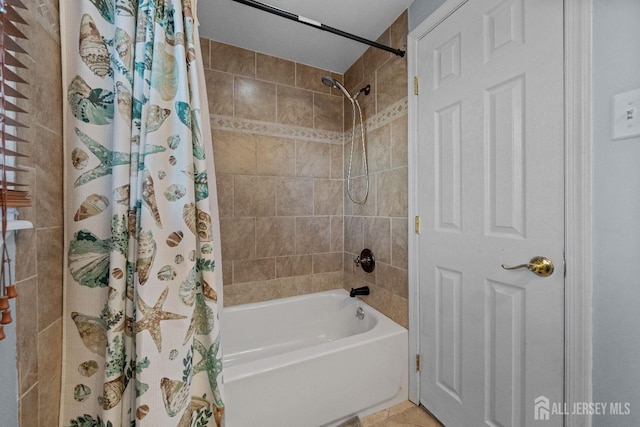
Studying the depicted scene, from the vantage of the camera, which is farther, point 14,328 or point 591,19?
point 591,19

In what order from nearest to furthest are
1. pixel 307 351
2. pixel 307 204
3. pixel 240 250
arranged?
pixel 307 351 < pixel 240 250 < pixel 307 204

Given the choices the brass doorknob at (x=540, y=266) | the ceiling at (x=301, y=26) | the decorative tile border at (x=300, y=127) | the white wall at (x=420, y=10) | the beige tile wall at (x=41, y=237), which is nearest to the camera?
the beige tile wall at (x=41, y=237)

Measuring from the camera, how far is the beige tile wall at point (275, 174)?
6.03 feet

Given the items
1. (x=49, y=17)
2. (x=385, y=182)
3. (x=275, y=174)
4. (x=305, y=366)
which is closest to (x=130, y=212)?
(x=49, y=17)

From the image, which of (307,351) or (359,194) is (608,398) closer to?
(307,351)

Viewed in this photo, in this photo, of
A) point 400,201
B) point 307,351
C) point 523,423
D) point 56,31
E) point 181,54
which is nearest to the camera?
point 56,31

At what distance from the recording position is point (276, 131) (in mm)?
1977

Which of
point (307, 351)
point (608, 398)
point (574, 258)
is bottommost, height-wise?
point (307, 351)

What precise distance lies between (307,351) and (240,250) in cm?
91

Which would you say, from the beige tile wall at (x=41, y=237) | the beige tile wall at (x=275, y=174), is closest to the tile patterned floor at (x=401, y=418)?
the beige tile wall at (x=275, y=174)

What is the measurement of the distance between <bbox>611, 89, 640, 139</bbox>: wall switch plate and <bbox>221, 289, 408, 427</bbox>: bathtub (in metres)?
1.27

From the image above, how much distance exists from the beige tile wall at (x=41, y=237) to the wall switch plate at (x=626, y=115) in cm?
151

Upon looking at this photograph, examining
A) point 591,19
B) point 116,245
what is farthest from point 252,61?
point 591,19

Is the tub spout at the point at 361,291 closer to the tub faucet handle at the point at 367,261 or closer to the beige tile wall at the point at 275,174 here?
the tub faucet handle at the point at 367,261
